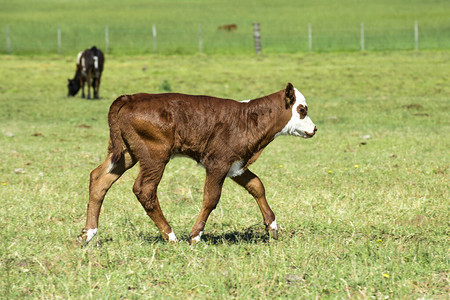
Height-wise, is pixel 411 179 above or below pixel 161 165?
below

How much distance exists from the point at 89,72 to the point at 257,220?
58.1 ft

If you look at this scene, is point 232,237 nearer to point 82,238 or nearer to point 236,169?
point 236,169

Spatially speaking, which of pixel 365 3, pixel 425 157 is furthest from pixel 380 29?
pixel 425 157

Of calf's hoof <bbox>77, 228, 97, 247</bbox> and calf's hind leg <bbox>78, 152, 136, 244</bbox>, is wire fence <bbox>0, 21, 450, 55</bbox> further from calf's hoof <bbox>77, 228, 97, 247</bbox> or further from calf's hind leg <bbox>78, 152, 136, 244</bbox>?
calf's hoof <bbox>77, 228, 97, 247</bbox>

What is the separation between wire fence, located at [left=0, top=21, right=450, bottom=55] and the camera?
39.0 metres

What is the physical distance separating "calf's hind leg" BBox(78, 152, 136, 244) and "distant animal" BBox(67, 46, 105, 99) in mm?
17597

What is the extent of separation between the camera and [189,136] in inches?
240

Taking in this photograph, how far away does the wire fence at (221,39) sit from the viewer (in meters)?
39.0

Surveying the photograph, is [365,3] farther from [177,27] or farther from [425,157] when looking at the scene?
[425,157]

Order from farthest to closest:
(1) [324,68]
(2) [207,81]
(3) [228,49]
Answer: (3) [228,49] < (1) [324,68] < (2) [207,81]

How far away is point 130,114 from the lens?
19.7 feet

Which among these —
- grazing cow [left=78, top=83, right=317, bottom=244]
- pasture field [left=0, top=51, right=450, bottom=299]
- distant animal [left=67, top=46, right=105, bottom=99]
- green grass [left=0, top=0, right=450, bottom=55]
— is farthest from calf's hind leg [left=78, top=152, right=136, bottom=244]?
green grass [left=0, top=0, right=450, bottom=55]

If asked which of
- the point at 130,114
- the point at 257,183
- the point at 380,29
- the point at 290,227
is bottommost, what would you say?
the point at 290,227

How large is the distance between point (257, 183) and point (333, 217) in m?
1.08
